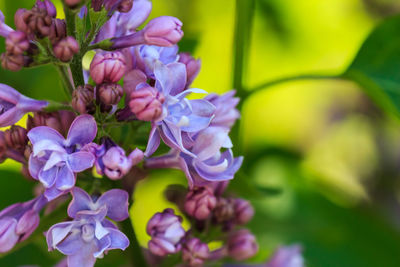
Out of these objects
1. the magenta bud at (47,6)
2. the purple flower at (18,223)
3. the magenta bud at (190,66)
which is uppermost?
the magenta bud at (47,6)

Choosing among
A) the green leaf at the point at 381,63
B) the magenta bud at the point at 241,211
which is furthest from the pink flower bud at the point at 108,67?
the green leaf at the point at 381,63

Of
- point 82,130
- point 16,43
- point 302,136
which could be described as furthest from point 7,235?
point 302,136

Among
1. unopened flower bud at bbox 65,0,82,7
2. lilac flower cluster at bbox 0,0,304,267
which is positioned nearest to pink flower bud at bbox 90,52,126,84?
lilac flower cluster at bbox 0,0,304,267

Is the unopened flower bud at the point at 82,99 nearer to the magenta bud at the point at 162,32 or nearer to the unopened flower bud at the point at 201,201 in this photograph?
the magenta bud at the point at 162,32

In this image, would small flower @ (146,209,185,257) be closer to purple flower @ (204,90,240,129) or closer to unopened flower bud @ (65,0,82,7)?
purple flower @ (204,90,240,129)

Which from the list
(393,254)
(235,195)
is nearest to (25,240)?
(235,195)

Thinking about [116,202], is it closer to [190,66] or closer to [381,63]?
[190,66]

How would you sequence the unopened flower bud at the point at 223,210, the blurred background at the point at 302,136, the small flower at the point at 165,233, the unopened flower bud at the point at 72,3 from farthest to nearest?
the blurred background at the point at 302,136 → the unopened flower bud at the point at 223,210 → the small flower at the point at 165,233 → the unopened flower bud at the point at 72,3
